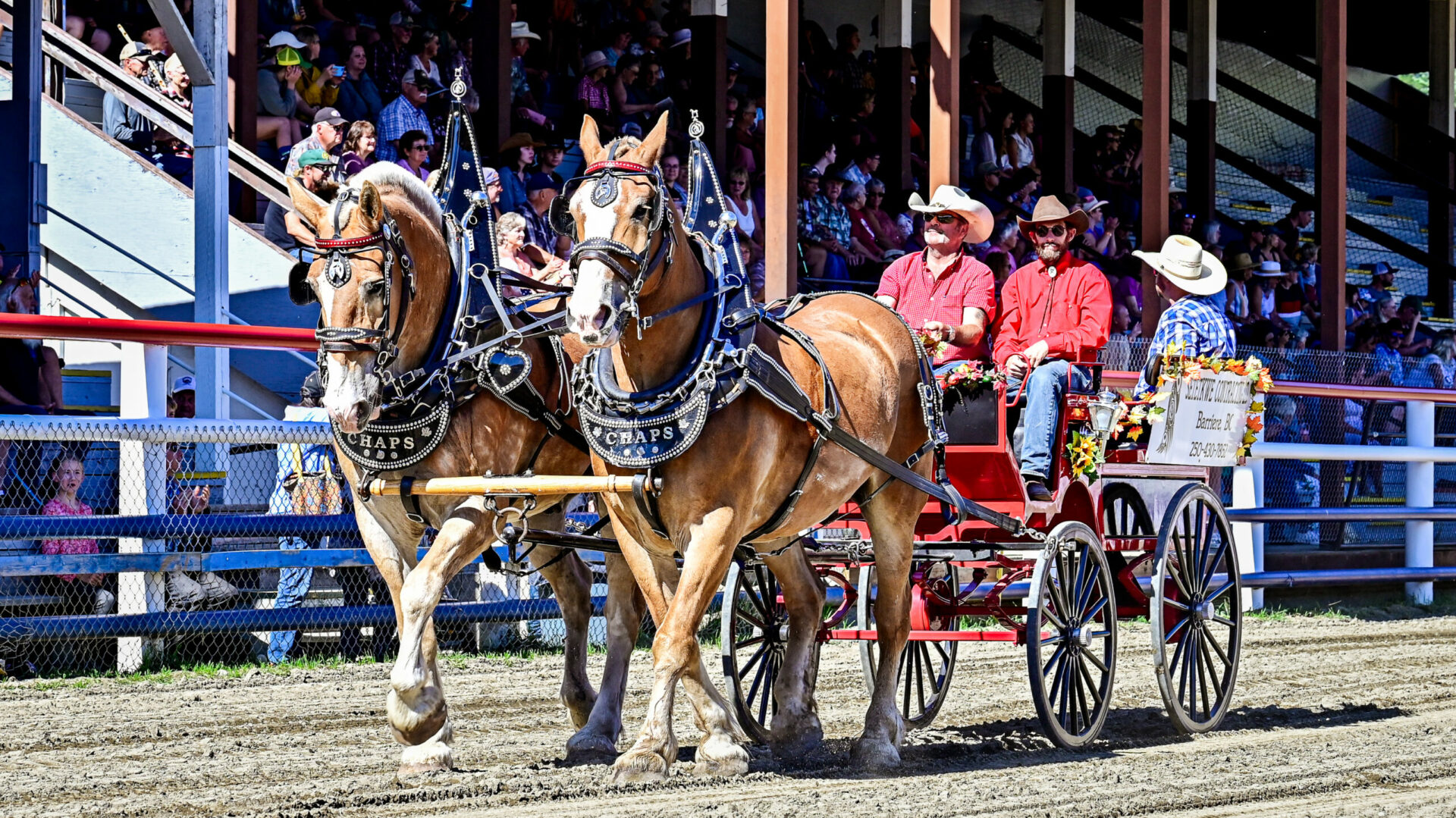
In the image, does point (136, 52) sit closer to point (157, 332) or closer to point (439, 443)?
point (157, 332)

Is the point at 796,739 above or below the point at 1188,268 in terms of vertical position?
below

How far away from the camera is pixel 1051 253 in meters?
7.62

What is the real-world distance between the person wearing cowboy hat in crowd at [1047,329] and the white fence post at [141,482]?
3.84 metres

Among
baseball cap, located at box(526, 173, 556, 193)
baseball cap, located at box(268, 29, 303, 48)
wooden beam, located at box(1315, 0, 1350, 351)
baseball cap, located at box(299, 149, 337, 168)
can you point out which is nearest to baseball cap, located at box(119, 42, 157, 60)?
baseball cap, located at box(268, 29, 303, 48)

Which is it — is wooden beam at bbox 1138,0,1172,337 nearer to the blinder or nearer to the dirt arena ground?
the dirt arena ground

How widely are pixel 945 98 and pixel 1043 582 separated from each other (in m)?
5.73

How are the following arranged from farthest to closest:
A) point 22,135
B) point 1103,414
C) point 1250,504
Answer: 1. point 1250,504
2. point 22,135
3. point 1103,414

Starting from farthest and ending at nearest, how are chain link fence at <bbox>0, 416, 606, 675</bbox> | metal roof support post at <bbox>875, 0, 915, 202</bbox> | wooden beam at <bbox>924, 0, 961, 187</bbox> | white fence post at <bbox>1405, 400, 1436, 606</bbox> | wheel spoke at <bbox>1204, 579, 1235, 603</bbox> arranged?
metal roof support post at <bbox>875, 0, 915, 202</bbox>
white fence post at <bbox>1405, 400, 1436, 606</bbox>
wooden beam at <bbox>924, 0, 961, 187</bbox>
chain link fence at <bbox>0, 416, 606, 675</bbox>
wheel spoke at <bbox>1204, 579, 1235, 603</bbox>

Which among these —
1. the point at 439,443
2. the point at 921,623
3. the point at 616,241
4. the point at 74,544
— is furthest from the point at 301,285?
the point at 74,544

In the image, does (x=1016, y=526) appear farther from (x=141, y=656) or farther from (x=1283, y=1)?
(x=1283, y=1)

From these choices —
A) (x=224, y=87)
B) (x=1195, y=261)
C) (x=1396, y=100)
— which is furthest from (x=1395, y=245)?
(x=224, y=87)

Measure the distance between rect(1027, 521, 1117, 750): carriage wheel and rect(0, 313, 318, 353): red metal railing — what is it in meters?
3.57

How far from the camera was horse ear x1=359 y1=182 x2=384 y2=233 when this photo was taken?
561 centimetres

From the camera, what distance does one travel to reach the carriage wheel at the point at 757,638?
6.85 meters
